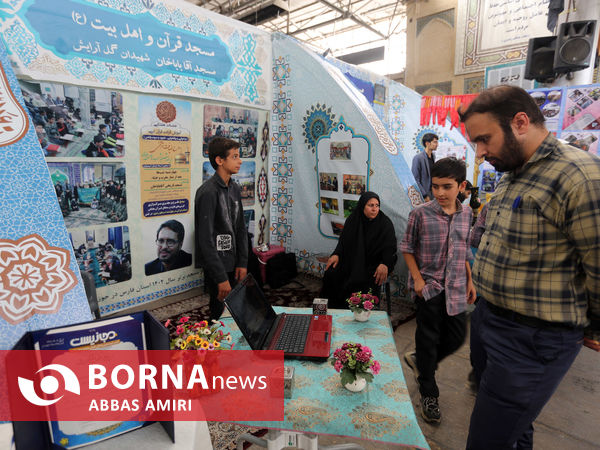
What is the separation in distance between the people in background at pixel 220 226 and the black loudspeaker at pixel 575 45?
14.0 feet

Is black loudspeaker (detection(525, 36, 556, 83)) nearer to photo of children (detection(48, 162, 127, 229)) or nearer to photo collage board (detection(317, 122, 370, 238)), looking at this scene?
photo collage board (detection(317, 122, 370, 238))

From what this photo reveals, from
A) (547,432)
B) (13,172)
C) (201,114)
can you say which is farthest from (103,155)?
(547,432)

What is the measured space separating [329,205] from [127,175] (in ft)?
7.65

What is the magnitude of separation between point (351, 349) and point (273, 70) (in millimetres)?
4239

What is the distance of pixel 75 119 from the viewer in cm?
310

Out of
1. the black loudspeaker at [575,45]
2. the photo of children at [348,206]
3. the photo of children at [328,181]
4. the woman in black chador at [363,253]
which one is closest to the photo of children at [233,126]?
the photo of children at [328,181]

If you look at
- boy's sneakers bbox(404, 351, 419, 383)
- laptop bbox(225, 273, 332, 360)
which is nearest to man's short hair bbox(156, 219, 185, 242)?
laptop bbox(225, 273, 332, 360)

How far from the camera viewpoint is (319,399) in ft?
3.85

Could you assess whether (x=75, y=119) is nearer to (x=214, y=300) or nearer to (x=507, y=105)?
(x=214, y=300)

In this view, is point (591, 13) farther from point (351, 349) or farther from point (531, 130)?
point (351, 349)

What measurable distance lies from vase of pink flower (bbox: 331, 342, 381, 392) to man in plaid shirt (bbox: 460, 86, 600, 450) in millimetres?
508

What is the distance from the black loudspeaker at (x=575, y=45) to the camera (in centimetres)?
405

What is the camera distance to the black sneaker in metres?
2.13

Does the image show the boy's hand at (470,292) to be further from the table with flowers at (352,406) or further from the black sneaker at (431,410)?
the table with flowers at (352,406)
